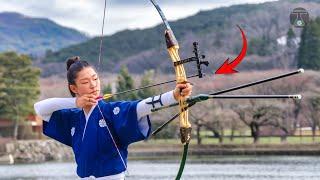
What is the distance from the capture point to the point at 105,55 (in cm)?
9531

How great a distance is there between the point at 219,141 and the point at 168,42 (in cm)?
4329

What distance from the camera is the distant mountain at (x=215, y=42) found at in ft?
165

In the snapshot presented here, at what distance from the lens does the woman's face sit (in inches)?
185

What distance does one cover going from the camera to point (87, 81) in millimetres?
4707

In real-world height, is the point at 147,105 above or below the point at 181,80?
below

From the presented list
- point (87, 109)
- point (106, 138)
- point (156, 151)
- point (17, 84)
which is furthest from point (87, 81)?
→ point (17, 84)

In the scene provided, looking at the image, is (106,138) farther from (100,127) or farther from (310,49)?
(310,49)

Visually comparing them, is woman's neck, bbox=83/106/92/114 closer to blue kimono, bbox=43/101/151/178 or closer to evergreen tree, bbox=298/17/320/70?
blue kimono, bbox=43/101/151/178

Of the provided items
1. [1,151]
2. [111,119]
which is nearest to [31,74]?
[1,151]

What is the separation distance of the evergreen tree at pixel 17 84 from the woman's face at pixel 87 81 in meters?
42.6

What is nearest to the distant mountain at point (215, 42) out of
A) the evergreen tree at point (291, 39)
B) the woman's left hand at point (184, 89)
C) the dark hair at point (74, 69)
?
the evergreen tree at point (291, 39)

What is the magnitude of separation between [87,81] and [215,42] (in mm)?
55551

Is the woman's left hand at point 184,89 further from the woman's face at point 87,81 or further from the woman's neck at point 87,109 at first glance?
the woman's neck at point 87,109

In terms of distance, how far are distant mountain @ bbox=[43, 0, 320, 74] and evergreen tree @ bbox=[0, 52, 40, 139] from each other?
9.25 m
